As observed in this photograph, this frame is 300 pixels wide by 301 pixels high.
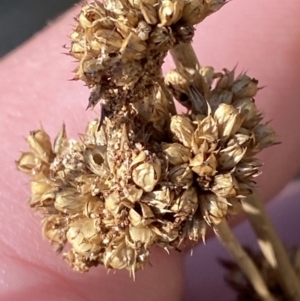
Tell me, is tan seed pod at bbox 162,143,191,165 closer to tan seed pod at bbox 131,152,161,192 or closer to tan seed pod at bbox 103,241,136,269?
tan seed pod at bbox 131,152,161,192

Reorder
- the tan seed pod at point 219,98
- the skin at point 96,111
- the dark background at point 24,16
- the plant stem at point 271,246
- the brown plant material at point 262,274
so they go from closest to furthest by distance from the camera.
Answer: the tan seed pod at point 219,98
the plant stem at point 271,246
the brown plant material at point 262,274
the skin at point 96,111
the dark background at point 24,16

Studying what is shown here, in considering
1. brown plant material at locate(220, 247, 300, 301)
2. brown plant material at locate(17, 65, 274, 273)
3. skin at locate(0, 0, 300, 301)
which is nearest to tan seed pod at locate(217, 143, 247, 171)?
brown plant material at locate(17, 65, 274, 273)

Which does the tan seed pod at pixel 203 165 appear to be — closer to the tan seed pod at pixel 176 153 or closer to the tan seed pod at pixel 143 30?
the tan seed pod at pixel 176 153

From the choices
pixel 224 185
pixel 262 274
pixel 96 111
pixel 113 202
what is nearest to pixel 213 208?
pixel 224 185

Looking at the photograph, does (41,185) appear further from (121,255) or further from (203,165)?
(203,165)

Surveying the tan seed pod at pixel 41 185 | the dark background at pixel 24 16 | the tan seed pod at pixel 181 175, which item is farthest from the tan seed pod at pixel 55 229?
the dark background at pixel 24 16

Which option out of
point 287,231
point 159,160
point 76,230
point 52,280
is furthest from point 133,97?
point 287,231

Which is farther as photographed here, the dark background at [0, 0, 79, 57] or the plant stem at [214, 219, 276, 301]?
the dark background at [0, 0, 79, 57]
